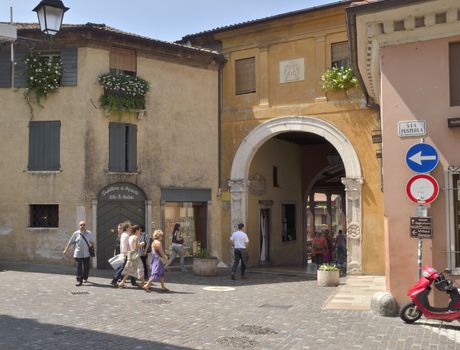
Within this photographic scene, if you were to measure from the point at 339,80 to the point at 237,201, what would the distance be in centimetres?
532

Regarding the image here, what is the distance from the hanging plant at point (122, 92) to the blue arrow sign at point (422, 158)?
1053 centimetres

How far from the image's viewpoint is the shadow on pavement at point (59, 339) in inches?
290

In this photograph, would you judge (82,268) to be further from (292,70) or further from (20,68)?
(292,70)

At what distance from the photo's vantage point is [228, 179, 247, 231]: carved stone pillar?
62.8ft

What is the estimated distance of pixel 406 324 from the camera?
884 cm

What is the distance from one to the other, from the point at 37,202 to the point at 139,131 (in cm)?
377

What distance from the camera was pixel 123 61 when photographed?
17.8 metres

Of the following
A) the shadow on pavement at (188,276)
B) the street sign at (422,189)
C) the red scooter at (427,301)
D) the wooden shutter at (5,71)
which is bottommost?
the shadow on pavement at (188,276)

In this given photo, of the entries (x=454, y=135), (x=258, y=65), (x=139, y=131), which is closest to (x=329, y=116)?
(x=258, y=65)

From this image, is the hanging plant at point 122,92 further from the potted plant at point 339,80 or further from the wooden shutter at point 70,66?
the potted plant at point 339,80

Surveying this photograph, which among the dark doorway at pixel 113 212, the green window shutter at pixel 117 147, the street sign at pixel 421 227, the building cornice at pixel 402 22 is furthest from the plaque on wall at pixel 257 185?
the street sign at pixel 421 227

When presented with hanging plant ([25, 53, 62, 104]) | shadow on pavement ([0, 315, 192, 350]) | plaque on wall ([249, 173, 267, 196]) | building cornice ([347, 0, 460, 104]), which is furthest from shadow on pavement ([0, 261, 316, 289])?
building cornice ([347, 0, 460, 104])

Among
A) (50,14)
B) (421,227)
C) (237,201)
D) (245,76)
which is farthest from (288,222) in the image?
(50,14)

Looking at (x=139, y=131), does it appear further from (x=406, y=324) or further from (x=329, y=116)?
(x=406, y=324)
